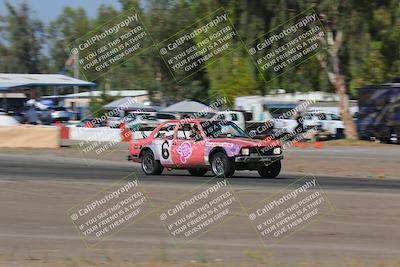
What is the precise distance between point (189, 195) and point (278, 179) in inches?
175

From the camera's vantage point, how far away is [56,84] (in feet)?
190

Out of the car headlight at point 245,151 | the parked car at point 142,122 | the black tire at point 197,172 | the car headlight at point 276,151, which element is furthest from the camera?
the parked car at point 142,122

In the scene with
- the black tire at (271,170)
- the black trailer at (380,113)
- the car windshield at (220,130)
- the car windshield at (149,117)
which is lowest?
the black trailer at (380,113)

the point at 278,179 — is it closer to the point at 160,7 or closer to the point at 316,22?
the point at 316,22

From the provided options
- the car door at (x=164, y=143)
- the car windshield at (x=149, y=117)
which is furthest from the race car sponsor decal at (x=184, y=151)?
the car windshield at (x=149, y=117)

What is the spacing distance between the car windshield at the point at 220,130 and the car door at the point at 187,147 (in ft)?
0.68

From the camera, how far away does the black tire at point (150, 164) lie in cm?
→ 2127

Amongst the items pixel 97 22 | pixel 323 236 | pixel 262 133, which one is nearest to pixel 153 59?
pixel 262 133

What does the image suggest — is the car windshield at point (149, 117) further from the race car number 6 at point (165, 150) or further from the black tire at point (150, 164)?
the race car number 6 at point (165, 150)

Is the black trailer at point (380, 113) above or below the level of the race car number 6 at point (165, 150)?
below

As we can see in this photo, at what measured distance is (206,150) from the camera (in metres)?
19.9

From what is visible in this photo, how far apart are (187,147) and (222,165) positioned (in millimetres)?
1142

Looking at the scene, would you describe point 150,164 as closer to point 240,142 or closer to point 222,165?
point 222,165

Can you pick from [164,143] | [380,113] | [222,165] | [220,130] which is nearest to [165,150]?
[164,143]
